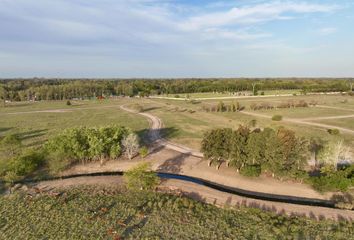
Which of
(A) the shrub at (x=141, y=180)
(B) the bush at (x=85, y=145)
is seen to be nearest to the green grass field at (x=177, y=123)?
(B) the bush at (x=85, y=145)

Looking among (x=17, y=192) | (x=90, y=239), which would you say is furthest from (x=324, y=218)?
(x=17, y=192)

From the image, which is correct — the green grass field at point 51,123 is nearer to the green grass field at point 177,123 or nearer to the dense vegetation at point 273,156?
the green grass field at point 177,123

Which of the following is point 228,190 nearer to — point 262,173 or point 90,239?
point 262,173

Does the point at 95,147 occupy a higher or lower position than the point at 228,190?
higher

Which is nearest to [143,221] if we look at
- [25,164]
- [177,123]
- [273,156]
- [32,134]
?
[273,156]

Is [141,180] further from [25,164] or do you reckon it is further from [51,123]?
[51,123]

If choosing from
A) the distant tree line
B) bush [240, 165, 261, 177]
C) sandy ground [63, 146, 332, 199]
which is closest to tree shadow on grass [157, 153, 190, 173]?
A: sandy ground [63, 146, 332, 199]

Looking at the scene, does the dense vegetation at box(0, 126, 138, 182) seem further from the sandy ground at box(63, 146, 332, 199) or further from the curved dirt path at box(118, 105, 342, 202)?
the curved dirt path at box(118, 105, 342, 202)
